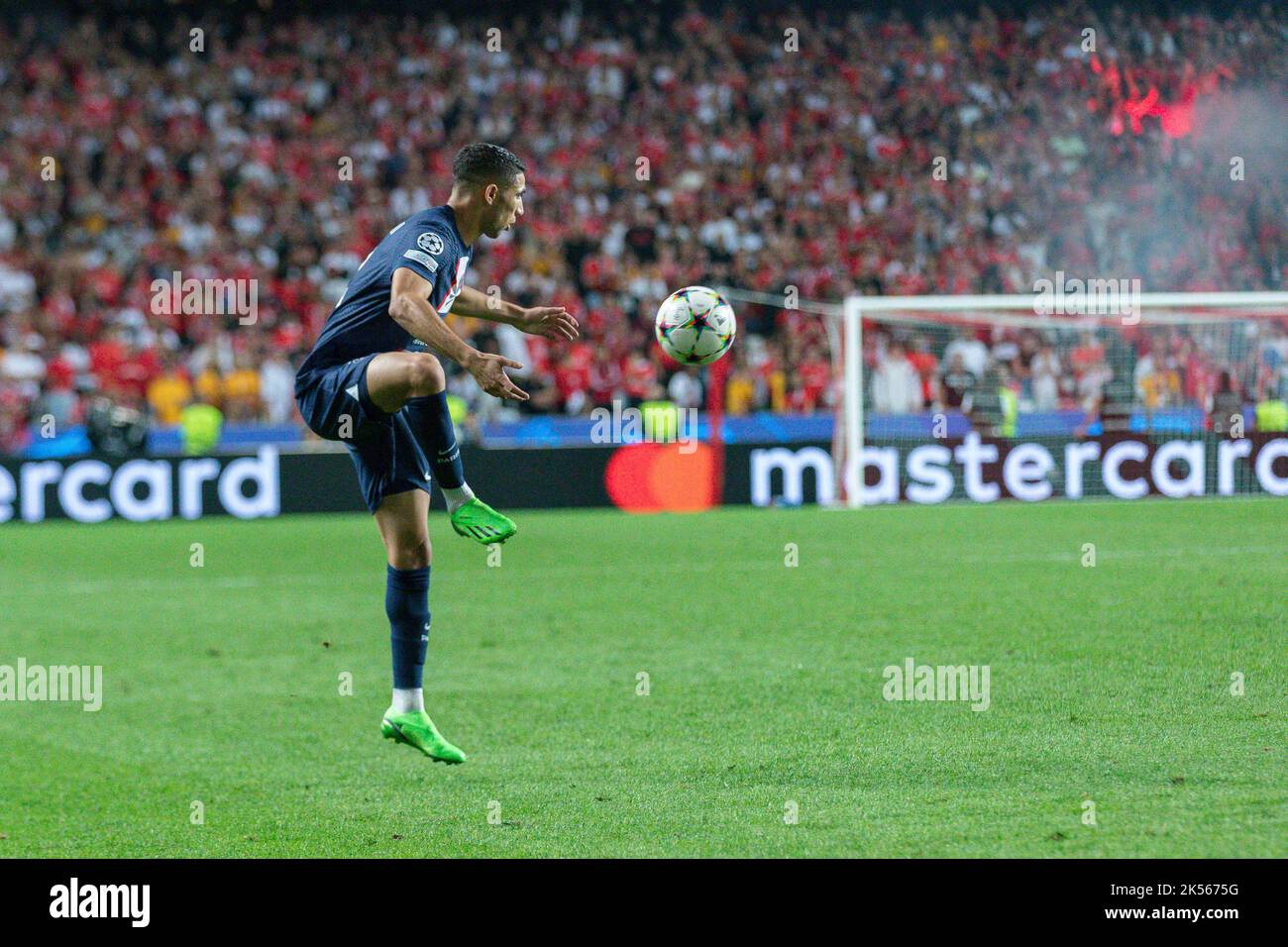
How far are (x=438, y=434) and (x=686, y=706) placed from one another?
208 cm

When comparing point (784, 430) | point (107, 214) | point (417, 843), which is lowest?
point (417, 843)

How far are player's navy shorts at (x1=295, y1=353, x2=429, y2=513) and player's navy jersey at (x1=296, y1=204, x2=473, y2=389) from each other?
0.09 meters

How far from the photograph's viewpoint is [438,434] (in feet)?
21.9

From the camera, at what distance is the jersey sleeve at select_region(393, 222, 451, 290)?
6156 millimetres

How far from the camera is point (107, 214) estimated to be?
84.2 ft

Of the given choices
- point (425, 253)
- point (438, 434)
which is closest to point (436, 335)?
point (425, 253)

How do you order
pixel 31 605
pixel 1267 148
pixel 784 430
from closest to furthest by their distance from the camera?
pixel 31 605, pixel 784 430, pixel 1267 148

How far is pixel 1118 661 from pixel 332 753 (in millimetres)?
3867

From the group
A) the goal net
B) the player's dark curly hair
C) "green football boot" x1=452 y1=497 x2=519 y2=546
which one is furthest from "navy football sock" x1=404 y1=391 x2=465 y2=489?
the goal net

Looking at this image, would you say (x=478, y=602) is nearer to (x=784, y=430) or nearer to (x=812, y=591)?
(x=812, y=591)

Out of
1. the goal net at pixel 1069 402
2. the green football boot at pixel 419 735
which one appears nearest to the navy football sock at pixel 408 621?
the green football boot at pixel 419 735

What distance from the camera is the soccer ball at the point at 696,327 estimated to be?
7.15 meters
